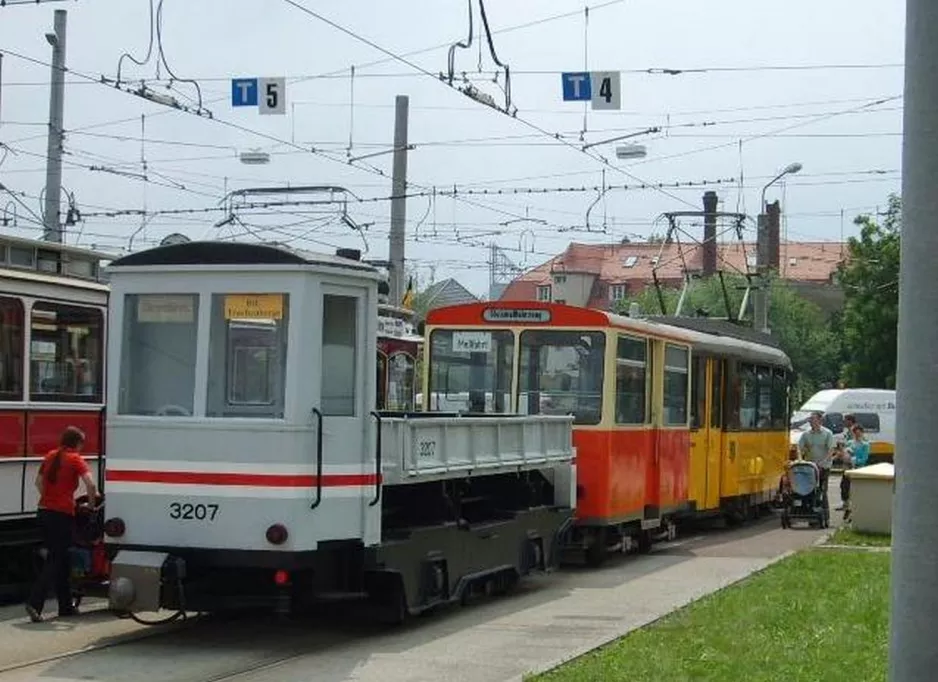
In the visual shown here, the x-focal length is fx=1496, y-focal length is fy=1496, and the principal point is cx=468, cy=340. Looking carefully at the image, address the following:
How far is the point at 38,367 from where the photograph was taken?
45.5 ft

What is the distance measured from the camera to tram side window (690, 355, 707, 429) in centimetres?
2005

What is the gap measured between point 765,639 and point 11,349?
7183 millimetres

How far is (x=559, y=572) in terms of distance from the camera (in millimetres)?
16875

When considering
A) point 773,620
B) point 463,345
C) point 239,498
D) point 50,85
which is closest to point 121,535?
point 239,498

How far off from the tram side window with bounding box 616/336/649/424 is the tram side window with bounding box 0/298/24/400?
653 centimetres

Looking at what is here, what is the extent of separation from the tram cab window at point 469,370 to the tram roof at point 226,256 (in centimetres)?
543

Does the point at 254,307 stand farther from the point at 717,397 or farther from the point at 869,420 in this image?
the point at 869,420

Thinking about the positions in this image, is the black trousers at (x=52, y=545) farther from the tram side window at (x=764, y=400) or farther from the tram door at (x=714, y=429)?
the tram side window at (x=764, y=400)

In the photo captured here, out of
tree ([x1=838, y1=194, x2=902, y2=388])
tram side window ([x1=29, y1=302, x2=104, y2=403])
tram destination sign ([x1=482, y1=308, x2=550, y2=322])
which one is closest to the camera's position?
tram side window ([x1=29, y1=302, x2=104, y2=403])

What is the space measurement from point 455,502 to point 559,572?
4156 millimetres

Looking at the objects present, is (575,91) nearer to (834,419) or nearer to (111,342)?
(111,342)

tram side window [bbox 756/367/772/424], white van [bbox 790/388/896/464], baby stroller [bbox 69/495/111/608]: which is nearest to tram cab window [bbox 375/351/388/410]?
tram side window [bbox 756/367/772/424]

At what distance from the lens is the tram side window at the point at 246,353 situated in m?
11.2

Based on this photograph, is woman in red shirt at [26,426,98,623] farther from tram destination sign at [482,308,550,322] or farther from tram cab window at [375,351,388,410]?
tram cab window at [375,351,388,410]
